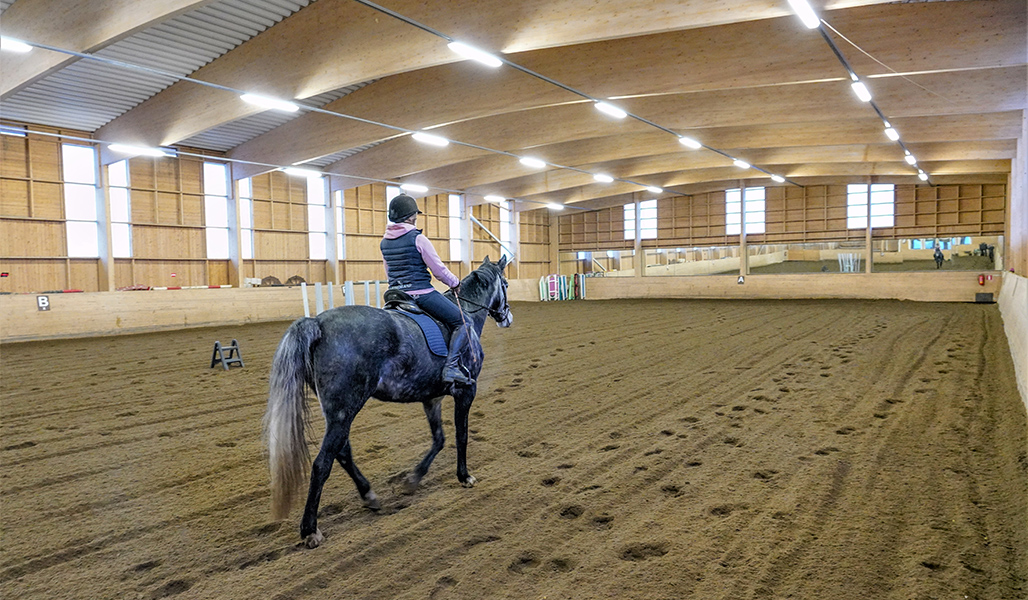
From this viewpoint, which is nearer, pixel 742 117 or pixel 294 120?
pixel 742 117

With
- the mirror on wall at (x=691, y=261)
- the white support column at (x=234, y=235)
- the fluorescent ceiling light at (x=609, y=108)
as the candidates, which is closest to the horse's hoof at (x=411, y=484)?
the fluorescent ceiling light at (x=609, y=108)

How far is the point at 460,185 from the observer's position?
22.5 metres

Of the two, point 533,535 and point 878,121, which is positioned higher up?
point 878,121

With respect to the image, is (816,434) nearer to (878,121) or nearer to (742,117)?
(742,117)

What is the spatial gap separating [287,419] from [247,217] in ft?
58.9

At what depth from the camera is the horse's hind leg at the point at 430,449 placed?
3793mm

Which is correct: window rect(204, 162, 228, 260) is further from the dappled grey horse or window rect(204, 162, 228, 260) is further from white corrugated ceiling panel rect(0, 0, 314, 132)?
the dappled grey horse

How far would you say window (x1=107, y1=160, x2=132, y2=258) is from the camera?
52.8ft

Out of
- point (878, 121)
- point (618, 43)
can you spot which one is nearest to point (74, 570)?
point (618, 43)

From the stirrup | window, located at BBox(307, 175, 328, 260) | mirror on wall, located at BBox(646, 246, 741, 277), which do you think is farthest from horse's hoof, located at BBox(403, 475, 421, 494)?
mirror on wall, located at BBox(646, 246, 741, 277)

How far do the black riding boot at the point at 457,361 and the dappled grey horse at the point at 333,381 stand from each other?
0.17ft

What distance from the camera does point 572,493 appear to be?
3.64m

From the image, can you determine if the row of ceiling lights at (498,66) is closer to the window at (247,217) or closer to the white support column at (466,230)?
the window at (247,217)

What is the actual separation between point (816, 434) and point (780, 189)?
23397 millimetres
